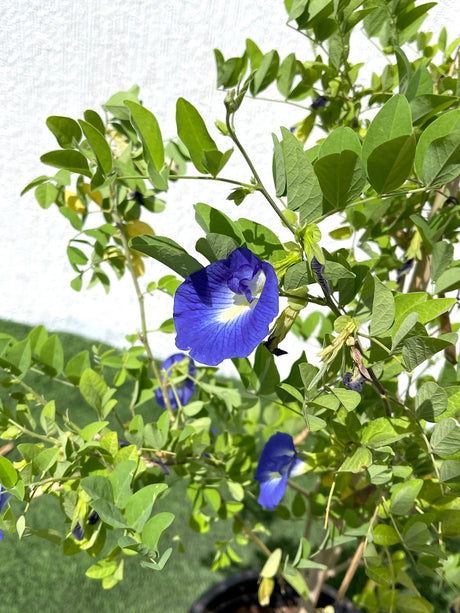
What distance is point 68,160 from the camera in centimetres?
37

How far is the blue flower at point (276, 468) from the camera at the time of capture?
0.56m

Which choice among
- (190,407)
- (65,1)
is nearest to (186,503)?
(190,407)

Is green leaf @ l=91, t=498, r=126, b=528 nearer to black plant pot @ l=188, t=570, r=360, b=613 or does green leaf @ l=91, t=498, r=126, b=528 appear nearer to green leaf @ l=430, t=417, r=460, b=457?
green leaf @ l=430, t=417, r=460, b=457

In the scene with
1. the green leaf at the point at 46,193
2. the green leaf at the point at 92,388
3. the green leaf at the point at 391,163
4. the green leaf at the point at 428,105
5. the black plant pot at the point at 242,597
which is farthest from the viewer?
the black plant pot at the point at 242,597

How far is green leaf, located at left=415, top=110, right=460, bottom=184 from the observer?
1.10 feet

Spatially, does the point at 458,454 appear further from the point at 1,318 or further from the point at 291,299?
the point at 1,318

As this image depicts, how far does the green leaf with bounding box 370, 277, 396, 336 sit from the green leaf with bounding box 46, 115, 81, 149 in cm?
26

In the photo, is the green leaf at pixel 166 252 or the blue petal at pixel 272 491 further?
the blue petal at pixel 272 491

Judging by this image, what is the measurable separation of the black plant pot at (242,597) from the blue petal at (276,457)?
1.07 feet

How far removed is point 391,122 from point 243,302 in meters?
0.15

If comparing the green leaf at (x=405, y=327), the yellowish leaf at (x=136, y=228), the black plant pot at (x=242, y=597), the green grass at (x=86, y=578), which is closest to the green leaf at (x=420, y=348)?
the green leaf at (x=405, y=327)

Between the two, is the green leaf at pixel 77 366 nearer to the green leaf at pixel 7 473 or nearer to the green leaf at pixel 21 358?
the green leaf at pixel 21 358

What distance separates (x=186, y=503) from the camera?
4.24 ft

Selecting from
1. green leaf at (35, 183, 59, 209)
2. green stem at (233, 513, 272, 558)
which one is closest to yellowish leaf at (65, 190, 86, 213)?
green leaf at (35, 183, 59, 209)
